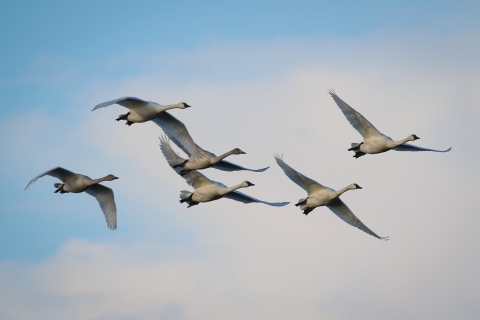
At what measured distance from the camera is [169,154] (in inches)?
1665

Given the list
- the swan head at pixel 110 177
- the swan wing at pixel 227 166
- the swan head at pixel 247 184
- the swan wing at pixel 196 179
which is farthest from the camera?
the swan wing at pixel 227 166

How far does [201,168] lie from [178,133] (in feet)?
4.97

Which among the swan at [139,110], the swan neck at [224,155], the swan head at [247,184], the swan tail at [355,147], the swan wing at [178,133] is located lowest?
the swan head at [247,184]

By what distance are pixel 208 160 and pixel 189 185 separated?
114cm

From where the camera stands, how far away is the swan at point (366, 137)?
40656mm

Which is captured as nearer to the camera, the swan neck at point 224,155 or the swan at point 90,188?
the swan at point 90,188

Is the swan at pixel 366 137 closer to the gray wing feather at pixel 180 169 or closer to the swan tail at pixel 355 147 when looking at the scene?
the swan tail at pixel 355 147

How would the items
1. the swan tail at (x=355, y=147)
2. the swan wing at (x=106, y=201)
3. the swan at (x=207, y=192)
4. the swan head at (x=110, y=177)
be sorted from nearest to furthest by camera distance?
the swan at (x=207, y=192) < the swan head at (x=110, y=177) < the swan tail at (x=355, y=147) < the swan wing at (x=106, y=201)

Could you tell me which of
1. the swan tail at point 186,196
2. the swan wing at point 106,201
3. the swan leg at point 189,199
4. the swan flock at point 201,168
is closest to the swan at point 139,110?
the swan flock at point 201,168

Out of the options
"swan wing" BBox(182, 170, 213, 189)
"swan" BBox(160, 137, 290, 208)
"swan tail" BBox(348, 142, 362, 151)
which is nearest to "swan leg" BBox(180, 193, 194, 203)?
"swan" BBox(160, 137, 290, 208)

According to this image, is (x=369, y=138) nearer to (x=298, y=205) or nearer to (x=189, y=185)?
(x=298, y=205)

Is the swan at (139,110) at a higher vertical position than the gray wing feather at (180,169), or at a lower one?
higher

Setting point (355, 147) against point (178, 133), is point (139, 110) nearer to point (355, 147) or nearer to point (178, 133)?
point (178, 133)

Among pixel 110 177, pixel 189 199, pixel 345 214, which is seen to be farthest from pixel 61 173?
pixel 345 214
